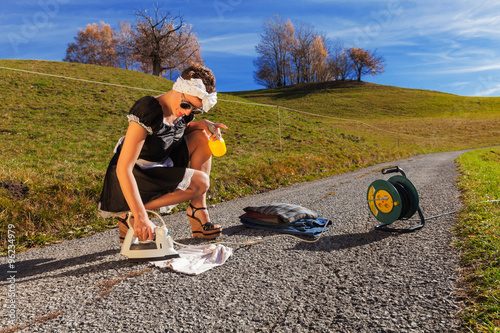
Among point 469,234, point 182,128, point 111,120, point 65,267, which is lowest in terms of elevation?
point 65,267

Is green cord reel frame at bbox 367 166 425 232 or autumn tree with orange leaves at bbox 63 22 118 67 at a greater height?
autumn tree with orange leaves at bbox 63 22 118 67

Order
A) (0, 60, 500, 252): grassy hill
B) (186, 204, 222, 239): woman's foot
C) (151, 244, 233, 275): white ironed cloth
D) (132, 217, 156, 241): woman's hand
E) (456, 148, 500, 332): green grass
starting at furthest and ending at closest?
1. (0, 60, 500, 252): grassy hill
2. (186, 204, 222, 239): woman's foot
3. (151, 244, 233, 275): white ironed cloth
4. (132, 217, 156, 241): woman's hand
5. (456, 148, 500, 332): green grass

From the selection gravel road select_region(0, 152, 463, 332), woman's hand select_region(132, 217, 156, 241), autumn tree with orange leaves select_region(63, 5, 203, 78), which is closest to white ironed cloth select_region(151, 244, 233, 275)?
gravel road select_region(0, 152, 463, 332)

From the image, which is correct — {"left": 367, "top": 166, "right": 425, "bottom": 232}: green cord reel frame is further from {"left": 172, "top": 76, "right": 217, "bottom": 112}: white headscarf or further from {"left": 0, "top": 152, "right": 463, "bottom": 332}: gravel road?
{"left": 172, "top": 76, "right": 217, "bottom": 112}: white headscarf

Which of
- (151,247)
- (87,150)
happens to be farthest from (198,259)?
(87,150)

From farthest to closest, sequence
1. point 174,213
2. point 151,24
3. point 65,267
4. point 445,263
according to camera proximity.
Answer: point 151,24, point 174,213, point 65,267, point 445,263

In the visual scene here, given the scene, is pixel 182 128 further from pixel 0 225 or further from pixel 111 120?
pixel 111 120

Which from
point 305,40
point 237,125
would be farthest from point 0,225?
point 305,40

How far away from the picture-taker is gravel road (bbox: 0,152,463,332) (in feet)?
5.95

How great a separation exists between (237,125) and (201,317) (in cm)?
1307

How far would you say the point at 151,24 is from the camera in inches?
1371

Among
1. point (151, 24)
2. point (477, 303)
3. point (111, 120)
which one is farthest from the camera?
point (151, 24)

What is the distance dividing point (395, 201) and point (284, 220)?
1.16 m

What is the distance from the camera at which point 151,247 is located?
271 cm
